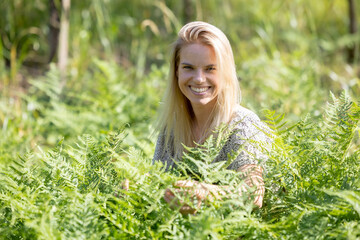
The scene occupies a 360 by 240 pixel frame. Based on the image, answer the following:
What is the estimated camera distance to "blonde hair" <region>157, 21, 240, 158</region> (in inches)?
81.0

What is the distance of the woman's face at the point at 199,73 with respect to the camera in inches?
81.4

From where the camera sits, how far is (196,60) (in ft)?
6.83

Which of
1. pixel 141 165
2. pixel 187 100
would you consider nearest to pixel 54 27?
pixel 187 100

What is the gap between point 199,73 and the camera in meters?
2.07

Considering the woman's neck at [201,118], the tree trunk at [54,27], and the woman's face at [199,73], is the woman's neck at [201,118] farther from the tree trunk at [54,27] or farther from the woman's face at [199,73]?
the tree trunk at [54,27]

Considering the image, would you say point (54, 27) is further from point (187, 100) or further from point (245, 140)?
point (245, 140)

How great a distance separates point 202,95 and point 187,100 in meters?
0.25

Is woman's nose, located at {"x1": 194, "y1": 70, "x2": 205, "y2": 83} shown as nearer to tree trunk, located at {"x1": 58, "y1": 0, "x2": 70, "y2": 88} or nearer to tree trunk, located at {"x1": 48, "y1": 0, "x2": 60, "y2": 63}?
tree trunk, located at {"x1": 58, "y1": 0, "x2": 70, "y2": 88}

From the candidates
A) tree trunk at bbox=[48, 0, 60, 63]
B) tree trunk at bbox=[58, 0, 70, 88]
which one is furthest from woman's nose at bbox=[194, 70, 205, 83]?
tree trunk at bbox=[48, 0, 60, 63]

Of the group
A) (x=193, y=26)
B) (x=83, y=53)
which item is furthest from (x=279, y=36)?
(x=193, y=26)

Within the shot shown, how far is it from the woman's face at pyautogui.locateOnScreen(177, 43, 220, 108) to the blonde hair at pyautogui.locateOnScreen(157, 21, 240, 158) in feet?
0.10

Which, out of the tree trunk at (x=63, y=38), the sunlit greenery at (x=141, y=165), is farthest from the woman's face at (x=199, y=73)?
the tree trunk at (x=63, y=38)

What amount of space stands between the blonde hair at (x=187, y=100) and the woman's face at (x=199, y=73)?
0.10 ft

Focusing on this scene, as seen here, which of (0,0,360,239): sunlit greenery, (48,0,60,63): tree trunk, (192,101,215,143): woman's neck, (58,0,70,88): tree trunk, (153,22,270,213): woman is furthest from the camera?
(48,0,60,63): tree trunk
